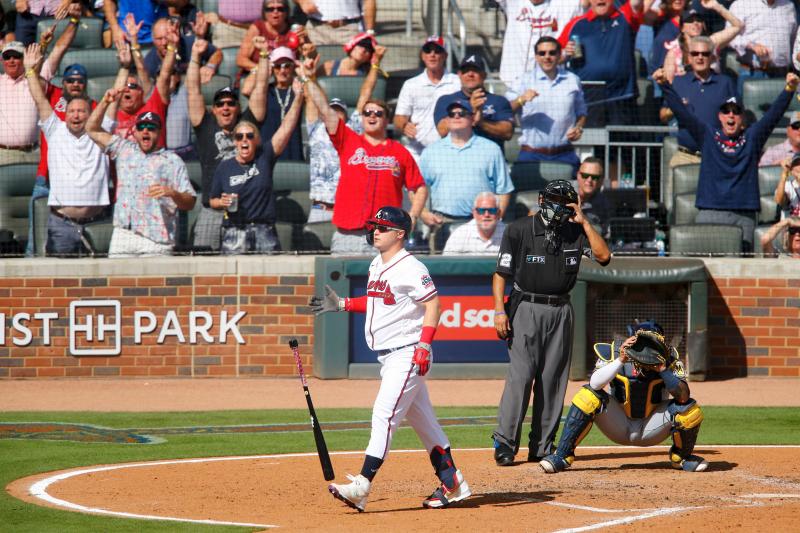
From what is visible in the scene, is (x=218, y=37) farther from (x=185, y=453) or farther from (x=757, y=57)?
(x=185, y=453)

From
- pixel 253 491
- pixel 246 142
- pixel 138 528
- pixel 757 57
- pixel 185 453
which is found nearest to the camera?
pixel 138 528

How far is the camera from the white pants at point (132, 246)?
497 inches

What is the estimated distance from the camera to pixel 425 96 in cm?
1374

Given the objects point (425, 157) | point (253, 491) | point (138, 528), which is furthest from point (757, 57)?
point (138, 528)

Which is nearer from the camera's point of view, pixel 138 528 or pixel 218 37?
pixel 138 528

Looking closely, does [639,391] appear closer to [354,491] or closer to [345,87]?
[354,491]

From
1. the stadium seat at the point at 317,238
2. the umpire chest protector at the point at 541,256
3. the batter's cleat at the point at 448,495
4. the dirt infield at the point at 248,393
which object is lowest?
the dirt infield at the point at 248,393

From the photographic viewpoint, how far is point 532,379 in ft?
26.7

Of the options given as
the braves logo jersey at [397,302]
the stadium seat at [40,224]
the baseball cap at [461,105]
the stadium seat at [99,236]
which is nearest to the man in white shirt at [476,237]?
the baseball cap at [461,105]

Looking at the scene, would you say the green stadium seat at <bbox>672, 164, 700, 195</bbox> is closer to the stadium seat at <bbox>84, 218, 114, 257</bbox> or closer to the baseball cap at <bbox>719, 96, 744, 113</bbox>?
the baseball cap at <bbox>719, 96, 744, 113</bbox>

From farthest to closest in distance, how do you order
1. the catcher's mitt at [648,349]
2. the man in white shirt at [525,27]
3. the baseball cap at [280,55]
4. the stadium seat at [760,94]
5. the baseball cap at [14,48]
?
the man in white shirt at [525,27] < the stadium seat at [760,94] < the baseball cap at [14,48] < the baseball cap at [280,55] < the catcher's mitt at [648,349]

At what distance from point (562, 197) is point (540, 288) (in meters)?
0.66

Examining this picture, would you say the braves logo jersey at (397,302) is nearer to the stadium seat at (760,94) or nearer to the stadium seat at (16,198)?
the stadium seat at (16,198)

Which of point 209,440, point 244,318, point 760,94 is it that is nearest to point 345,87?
point 244,318
